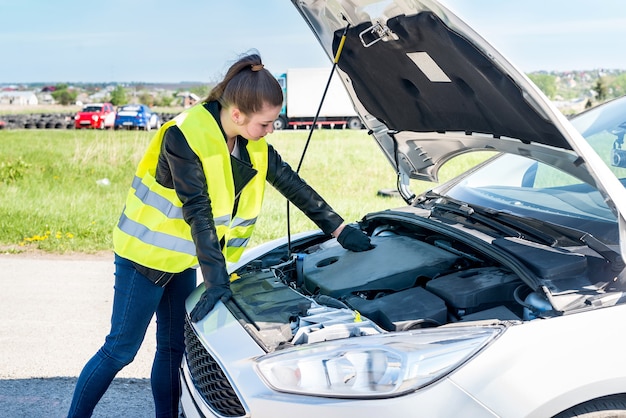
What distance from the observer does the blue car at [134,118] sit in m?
35.0

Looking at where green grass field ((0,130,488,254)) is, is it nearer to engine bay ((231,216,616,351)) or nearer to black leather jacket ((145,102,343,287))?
engine bay ((231,216,616,351))

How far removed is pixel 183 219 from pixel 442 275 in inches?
42.8

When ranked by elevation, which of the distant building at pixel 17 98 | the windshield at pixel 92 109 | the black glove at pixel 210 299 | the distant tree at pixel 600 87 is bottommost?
the distant building at pixel 17 98

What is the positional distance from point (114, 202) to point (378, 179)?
5486 millimetres

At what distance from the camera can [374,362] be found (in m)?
2.20

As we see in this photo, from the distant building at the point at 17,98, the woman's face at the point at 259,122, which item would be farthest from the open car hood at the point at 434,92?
the distant building at the point at 17,98

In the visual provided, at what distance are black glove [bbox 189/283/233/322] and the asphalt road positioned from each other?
1132mm

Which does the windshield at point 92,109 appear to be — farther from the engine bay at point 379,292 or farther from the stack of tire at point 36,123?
the engine bay at point 379,292

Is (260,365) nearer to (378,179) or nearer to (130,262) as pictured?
(130,262)

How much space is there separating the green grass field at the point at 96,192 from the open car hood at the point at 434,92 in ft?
12.9

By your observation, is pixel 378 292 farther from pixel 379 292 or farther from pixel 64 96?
pixel 64 96

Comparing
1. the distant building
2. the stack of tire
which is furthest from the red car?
Answer: the distant building

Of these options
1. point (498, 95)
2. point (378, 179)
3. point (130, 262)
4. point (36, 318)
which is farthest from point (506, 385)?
point (378, 179)

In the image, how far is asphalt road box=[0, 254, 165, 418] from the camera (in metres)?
3.76
